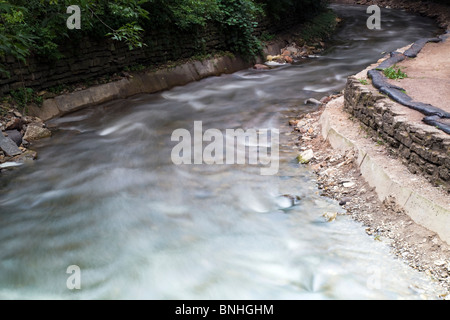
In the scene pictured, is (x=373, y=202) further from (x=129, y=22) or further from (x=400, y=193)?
(x=129, y=22)

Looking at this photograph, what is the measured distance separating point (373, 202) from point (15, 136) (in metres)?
5.32

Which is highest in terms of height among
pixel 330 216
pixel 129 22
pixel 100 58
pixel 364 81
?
pixel 129 22

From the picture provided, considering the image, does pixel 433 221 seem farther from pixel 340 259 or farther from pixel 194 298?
pixel 194 298

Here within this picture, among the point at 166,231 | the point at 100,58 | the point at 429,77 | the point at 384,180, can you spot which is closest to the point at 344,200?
the point at 384,180

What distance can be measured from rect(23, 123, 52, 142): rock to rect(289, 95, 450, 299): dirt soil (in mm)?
4179

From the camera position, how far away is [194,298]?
10.8ft

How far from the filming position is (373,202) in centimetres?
436

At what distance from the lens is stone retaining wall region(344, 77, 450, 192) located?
381 cm

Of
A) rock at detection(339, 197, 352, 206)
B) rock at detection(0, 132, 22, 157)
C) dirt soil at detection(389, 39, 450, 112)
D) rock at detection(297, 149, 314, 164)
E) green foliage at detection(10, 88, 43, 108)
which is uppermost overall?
green foliage at detection(10, 88, 43, 108)
